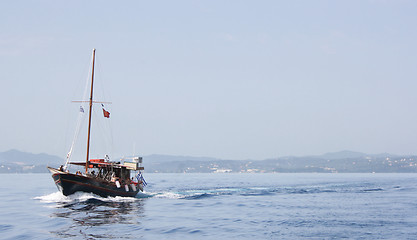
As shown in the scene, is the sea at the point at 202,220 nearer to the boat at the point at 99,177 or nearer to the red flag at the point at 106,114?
the boat at the point at 99,177

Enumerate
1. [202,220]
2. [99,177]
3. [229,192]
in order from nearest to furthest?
[202,220]
[99,177]
[229,192]

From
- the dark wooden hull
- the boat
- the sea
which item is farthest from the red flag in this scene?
the sea

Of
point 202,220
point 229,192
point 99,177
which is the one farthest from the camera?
point 229,192

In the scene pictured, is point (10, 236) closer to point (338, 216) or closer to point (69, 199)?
point (69, 199)

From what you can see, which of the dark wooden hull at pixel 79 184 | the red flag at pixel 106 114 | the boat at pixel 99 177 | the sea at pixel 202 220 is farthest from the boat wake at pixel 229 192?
the red flag at pixel 106 114

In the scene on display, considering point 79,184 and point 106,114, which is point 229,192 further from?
point 79,184

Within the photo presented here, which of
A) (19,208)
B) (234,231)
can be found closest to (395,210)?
(234,231)

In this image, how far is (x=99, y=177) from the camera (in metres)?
60.5

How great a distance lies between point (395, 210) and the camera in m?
50.1

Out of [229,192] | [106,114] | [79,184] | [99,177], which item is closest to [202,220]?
[79,184]

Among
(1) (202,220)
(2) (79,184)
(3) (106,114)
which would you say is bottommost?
(1) (202,220)

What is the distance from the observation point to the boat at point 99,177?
181ft

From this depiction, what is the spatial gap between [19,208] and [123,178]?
51.0 feet

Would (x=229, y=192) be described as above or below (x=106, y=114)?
below
